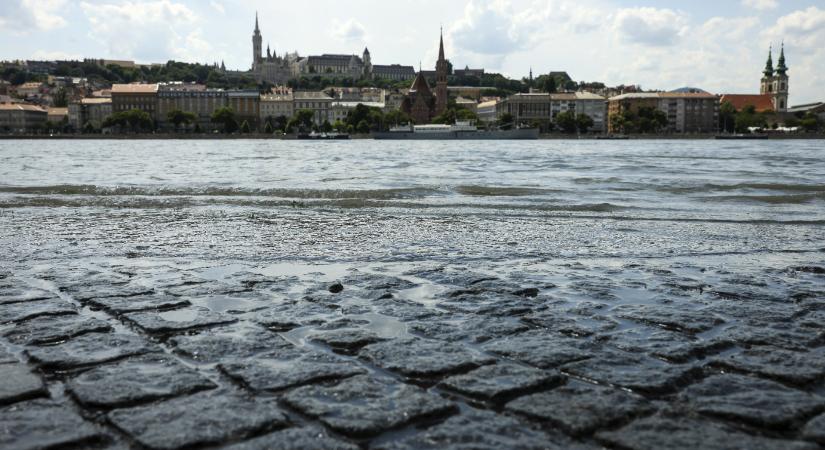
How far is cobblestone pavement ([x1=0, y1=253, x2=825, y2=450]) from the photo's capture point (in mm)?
2234

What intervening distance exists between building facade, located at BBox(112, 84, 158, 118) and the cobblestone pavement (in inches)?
6273

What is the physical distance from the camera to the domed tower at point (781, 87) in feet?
490

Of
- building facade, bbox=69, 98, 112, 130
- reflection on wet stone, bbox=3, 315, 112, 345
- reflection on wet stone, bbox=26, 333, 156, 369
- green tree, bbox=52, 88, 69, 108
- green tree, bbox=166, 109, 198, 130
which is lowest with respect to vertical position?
reflection on wet stone, bbox=26, 333, 156, 369

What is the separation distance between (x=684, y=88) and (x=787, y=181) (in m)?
178

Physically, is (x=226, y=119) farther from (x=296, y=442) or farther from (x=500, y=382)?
(x=296, y=442)

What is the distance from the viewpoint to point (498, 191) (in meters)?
12.7

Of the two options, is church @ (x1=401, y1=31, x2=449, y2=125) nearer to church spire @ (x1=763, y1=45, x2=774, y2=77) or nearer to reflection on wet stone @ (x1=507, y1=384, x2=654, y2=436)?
church spire @ (x1=763, y1=45, x2=774, y2=77)

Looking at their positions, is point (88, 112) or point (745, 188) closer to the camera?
point (745, 188)

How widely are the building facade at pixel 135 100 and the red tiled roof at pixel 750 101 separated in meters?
116

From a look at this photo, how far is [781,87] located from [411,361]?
168 metres

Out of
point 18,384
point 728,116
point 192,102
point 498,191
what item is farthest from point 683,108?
point 18,384

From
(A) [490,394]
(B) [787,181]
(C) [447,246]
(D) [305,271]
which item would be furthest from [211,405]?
(B) [787,181]

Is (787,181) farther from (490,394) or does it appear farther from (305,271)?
(490,394)

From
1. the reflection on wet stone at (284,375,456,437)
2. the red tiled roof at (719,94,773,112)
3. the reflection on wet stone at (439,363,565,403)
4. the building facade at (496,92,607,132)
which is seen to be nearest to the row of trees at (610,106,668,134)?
the building facade at (496,92,607,132)
